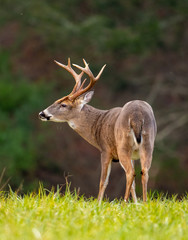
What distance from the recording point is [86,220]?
4.79 meters

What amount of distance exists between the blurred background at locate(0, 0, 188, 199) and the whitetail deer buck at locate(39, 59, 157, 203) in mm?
9233

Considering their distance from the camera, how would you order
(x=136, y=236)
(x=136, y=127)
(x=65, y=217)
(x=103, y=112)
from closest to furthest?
1. (x=136, y=236)
2. (x=65, y=217)
3. (x=136, y=127)
4. (x=103, y=112)

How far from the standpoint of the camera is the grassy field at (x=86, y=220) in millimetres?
4297

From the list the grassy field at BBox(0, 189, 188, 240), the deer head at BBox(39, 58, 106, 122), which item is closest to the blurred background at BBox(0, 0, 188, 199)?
the deer head at BBox(39, 58, 106, 122)

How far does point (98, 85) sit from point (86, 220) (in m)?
15.7

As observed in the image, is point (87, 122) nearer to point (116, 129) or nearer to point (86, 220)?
point (116, 129)

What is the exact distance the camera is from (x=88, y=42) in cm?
1875

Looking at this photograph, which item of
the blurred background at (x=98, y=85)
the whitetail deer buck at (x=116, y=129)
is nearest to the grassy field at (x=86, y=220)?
the whitetail deer buck at (x=116, y=129)

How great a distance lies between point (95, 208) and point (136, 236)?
1.20m

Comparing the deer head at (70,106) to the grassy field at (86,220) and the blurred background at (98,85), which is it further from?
the blurred background at (98,85)

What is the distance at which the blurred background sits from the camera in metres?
18.0

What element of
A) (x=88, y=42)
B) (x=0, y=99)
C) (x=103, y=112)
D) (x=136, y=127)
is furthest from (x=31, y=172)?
(x=136, y=127)

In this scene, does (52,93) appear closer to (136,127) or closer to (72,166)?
(72,166)

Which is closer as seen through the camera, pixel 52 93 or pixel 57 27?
pixel 57 27
